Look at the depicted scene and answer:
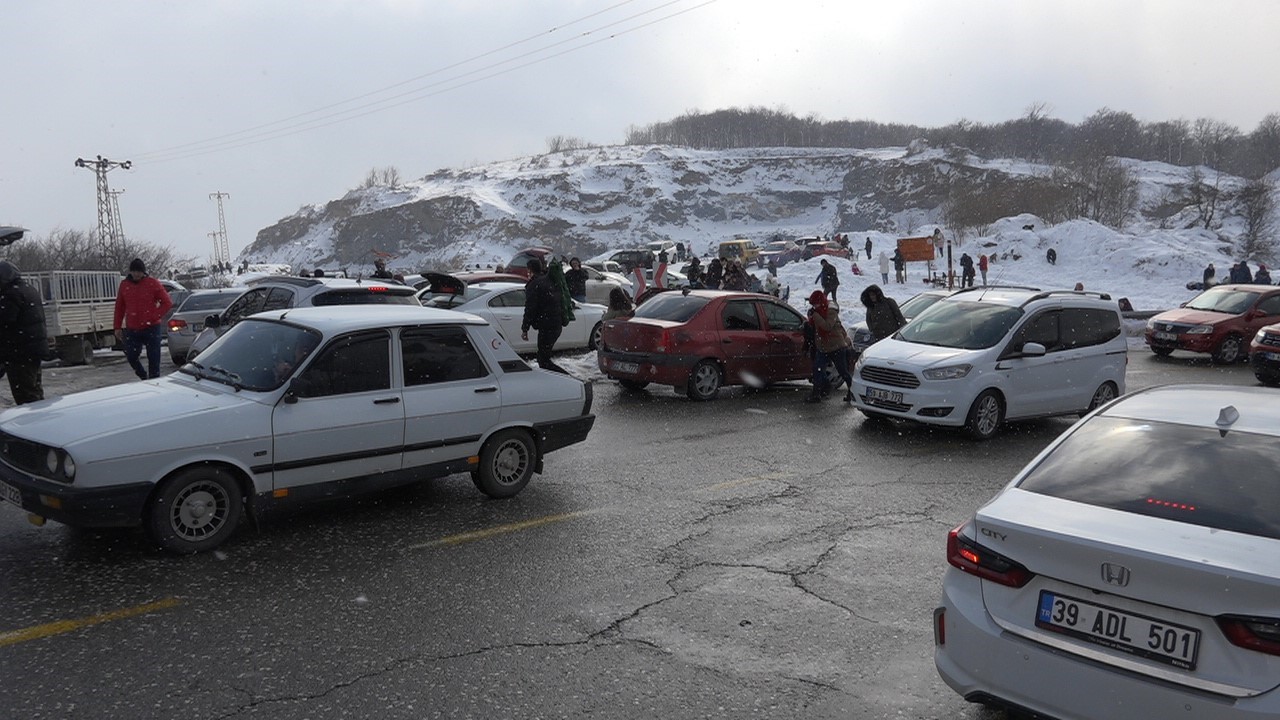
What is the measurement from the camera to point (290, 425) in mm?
→ 6312

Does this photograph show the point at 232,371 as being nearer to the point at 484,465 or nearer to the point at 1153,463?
the point at 484,465

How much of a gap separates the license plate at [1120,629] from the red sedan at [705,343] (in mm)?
9386

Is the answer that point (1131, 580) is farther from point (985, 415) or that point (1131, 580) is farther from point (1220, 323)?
point (1220, 323)

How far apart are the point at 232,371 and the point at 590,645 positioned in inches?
143

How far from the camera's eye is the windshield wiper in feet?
21.6

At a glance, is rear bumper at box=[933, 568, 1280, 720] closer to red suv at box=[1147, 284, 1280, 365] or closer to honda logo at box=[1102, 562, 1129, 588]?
honda logo at box=[1102, 562, 1129, 588]

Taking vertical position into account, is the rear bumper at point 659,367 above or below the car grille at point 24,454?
below

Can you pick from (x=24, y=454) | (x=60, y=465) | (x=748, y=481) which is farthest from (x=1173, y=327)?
(x=24, y=454)

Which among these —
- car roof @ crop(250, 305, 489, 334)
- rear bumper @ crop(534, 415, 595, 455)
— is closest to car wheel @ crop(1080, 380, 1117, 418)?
rear bumper @ crop(534, 415, 595, 455)

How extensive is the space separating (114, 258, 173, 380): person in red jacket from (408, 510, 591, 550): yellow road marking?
710 cm

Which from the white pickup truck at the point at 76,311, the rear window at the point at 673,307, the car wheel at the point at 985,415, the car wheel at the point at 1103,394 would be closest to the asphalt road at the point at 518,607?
the car wheel at the point at 985,415

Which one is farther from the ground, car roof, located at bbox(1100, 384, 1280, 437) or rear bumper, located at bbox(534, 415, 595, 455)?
car roof, located at bbox(1100, 384, 1280, 437)

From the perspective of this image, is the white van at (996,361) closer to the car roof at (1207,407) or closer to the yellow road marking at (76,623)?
the car roof at (1207,407)

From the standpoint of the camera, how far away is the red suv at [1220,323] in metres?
18.9
